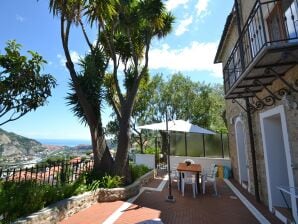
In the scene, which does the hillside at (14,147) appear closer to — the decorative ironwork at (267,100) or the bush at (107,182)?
the bush at (107,182)

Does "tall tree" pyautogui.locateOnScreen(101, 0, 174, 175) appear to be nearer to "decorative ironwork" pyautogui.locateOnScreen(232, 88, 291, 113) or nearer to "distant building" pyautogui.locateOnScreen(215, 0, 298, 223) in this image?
"distant building" pyautogui.locateOnScreen(215, 0, 298, 223)

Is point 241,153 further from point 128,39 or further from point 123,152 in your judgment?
point 128,39

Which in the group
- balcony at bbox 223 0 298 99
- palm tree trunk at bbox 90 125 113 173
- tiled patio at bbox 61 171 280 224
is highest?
balcony at bbox 223 0 298 99

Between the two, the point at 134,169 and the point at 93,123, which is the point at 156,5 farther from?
the point at 134,169

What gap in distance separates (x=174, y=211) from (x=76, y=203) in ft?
10.3

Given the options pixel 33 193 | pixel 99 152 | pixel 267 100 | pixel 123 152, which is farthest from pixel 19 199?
pixel 267 100

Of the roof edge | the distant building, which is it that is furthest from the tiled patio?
the roof edge

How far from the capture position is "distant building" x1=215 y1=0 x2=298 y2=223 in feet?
15.2

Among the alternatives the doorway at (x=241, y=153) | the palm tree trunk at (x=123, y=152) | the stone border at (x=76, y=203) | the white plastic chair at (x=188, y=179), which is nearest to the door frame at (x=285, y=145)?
the white plastic chair at (x=188, y=179)

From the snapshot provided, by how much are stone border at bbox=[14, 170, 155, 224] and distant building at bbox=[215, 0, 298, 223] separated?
4873 mm

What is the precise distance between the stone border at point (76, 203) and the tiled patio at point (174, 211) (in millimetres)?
203

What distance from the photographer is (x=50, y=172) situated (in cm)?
820

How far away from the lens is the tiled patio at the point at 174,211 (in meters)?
6.09

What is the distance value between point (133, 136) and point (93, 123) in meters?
14.2
